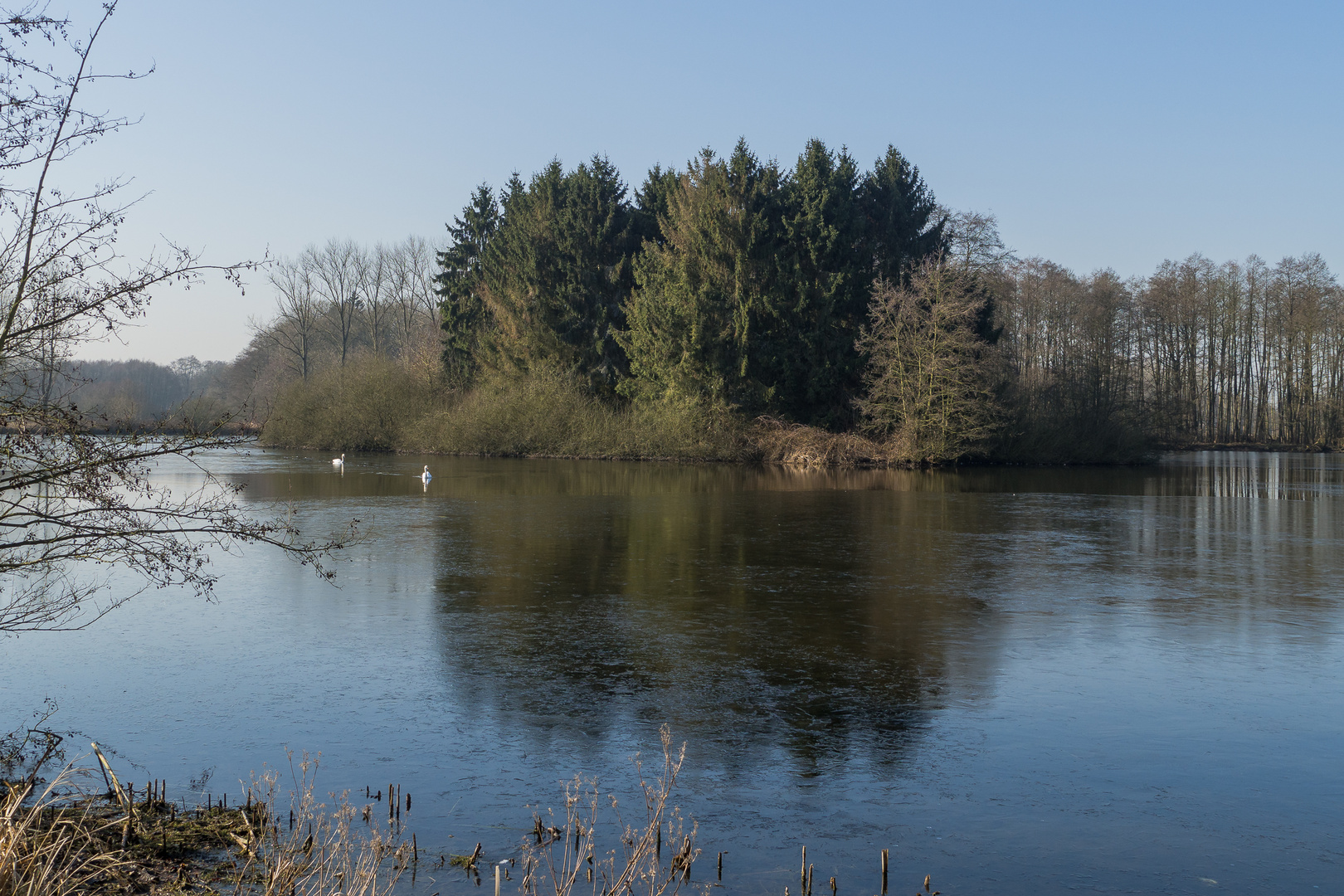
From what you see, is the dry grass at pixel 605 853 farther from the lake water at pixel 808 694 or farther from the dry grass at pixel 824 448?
the dry grass at pixel 824 448

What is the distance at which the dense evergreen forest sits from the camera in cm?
3856

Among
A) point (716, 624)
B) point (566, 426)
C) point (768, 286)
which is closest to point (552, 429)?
point (566, 426)

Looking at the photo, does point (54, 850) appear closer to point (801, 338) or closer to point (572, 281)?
point (801, 338)

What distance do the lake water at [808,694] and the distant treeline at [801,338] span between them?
903 inches

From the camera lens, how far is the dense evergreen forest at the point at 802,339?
38562 millimetres

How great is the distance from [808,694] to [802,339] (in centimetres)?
3370

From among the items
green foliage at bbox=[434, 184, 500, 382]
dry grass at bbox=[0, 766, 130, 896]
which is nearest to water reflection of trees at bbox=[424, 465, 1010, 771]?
dry grass at bbox=[0, 766, 130, 896]

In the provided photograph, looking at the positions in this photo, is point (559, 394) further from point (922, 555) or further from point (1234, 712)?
point (1234, 712)

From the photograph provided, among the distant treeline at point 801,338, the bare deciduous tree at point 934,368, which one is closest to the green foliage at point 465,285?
the distant treeline at point 801,338

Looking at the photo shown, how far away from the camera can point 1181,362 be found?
2248 inches

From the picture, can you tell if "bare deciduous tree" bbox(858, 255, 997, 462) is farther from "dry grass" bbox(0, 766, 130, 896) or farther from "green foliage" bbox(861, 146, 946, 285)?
"dry grass" bbox(0, 766, 130, 896)

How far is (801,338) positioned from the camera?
40.2 meters

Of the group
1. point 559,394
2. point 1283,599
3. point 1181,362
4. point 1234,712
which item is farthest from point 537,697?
point 1181,362

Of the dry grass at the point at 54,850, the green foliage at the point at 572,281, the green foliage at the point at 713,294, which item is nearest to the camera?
the dry grass at the point at 54,850
